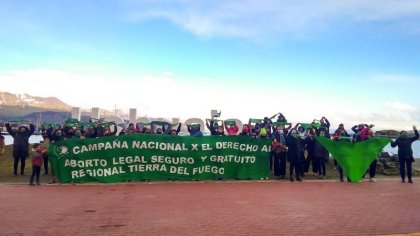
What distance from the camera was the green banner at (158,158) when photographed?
13359 millimetres

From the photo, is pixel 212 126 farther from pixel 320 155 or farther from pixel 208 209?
pixel 208 209

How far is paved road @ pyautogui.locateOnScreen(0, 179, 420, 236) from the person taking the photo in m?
7.53

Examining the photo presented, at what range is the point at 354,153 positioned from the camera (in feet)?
49.0

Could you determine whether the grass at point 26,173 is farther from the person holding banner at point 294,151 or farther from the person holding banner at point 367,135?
the person holding banner at point 367,135

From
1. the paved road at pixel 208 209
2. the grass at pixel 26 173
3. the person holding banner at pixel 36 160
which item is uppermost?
the person holding banner at pixel 36 160

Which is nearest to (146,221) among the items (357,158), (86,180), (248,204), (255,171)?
(248,204)

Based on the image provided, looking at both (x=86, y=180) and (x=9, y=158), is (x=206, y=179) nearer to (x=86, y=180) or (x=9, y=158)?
(x=86, y=180)

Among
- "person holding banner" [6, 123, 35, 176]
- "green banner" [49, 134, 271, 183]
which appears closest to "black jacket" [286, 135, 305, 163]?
"green banner" [49, 134, 271, 183]

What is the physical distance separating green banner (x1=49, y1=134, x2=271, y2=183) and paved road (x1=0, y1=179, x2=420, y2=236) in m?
0.72

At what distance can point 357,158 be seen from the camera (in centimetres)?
1490

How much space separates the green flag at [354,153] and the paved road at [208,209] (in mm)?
1613

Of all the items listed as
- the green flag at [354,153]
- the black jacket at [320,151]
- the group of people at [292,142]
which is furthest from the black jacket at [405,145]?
the black jacket at [320,151]

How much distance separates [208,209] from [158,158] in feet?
16.4

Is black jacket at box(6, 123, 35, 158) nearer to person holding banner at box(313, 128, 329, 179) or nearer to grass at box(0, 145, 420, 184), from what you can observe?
grass at box(0, 145, 420, 184)
